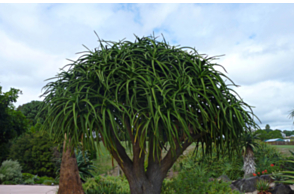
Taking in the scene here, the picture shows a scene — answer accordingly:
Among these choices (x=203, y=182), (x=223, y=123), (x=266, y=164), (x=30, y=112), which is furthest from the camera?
(x=30, y=112)

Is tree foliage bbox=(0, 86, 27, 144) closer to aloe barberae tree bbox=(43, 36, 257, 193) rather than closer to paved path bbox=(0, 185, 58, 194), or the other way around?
paved path bbox=(0, 185, 58, 194)

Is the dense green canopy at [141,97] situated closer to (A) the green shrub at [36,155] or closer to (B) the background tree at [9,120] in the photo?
(B) the background tree at [9,120]

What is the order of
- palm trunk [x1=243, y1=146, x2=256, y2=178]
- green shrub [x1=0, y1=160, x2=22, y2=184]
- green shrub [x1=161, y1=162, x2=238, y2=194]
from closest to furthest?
green shrub [x1=161, y1=162, x2=238, y2=194] → palm trunk [x1=243, y1=146, x2=256, y2=178] → green shrub [x1=0, y1=160, x2=22, y2=184]

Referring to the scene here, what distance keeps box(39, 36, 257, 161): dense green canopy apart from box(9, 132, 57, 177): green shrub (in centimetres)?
1494

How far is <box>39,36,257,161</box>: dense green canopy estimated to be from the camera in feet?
15.9

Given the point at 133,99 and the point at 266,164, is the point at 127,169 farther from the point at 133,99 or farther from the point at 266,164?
the point at 266,164

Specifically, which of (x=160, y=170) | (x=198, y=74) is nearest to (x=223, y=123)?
(x=198, y=74)

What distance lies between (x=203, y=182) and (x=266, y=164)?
6.88 meters

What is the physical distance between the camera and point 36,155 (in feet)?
65.5

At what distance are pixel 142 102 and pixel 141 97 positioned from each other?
166 millimetres

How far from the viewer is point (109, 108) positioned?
16.7 feet

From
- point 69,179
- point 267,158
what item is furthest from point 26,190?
point 267,158

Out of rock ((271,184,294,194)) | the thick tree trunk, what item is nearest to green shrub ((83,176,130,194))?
the thick tree trunk

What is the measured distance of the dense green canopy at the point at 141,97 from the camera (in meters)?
4.83
